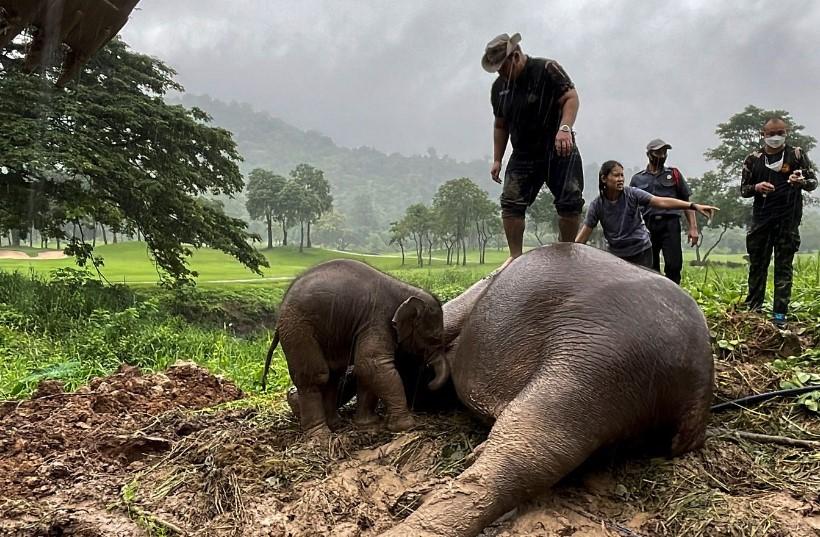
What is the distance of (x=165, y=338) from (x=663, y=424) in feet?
28.8

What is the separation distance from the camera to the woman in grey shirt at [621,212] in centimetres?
466

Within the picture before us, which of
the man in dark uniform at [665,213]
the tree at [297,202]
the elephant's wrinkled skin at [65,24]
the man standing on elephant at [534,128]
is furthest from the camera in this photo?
the tree at [297,202]

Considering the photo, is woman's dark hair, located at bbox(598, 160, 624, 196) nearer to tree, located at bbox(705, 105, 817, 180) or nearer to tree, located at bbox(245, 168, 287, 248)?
tree, located at bbox(705, 105, 817, 180)

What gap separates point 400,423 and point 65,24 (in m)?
2.95

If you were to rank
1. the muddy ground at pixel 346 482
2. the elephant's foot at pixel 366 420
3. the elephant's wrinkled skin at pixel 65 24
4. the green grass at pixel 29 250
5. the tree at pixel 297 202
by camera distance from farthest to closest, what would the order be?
the tree at pixel 297 202, the green grass at pixel 29 250, the elephant's foot at pixel 366 420, the elephant's wrinkled skin at pixel 65 24, the muddy ground at pixel 346 482

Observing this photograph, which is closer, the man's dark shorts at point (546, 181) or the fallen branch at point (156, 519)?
the fallen branch at point (156, 519)

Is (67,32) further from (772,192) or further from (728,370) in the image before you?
(772,192)

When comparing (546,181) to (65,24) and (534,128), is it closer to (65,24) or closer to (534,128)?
(534,128)

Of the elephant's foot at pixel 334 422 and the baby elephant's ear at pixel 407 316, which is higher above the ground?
the baby elephant's ear at pixel 407 316

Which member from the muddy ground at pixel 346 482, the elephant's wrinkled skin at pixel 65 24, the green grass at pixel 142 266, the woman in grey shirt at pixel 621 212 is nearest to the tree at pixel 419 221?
the green grass at pixel 142 266

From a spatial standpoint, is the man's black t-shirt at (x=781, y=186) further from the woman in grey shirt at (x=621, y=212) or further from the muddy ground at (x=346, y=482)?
the muddy ground at (x=346, y=482)

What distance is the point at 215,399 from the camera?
4.88m

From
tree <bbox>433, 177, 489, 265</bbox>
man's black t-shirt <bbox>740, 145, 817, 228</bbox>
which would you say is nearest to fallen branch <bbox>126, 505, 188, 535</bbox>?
man's black t-shirt <bbox>740, 145, 817, 228</bbox>

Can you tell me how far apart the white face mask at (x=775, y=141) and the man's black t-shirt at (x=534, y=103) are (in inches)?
91.8
